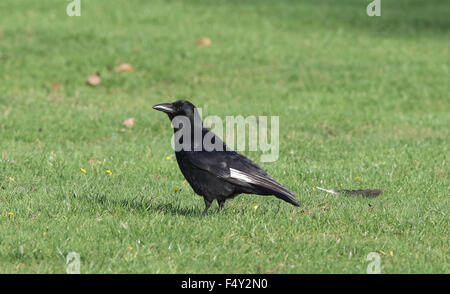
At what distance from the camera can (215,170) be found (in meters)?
6.99

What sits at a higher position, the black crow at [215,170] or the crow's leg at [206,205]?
the black crow at [215,170]

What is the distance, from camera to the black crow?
6.90 metres

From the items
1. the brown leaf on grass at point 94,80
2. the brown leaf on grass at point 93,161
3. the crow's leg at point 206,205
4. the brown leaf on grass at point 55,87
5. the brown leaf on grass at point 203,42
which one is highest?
the brown leaf on grass at point 203,42

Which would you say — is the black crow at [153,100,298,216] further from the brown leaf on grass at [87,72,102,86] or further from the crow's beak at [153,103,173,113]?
the brown leaf on grass at [87,72,102,86]

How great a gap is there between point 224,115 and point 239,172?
732 cm

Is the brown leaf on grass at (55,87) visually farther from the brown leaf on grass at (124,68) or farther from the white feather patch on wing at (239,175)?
the white feather patch on wing at (239,175)

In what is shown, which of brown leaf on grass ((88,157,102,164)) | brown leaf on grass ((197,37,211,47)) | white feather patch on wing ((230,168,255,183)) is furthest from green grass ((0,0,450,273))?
white feather patch on wing ((230,168,255,183))

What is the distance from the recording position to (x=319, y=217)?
7.32 m

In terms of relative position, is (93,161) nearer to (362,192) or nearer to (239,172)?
(239,172)

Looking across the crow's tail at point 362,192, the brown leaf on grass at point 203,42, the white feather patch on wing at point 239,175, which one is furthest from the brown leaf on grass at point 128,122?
the brown leaf on grass at point 203,42

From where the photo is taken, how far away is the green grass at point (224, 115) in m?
6.36

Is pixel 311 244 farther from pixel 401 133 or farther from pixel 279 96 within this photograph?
pixel 279 96
